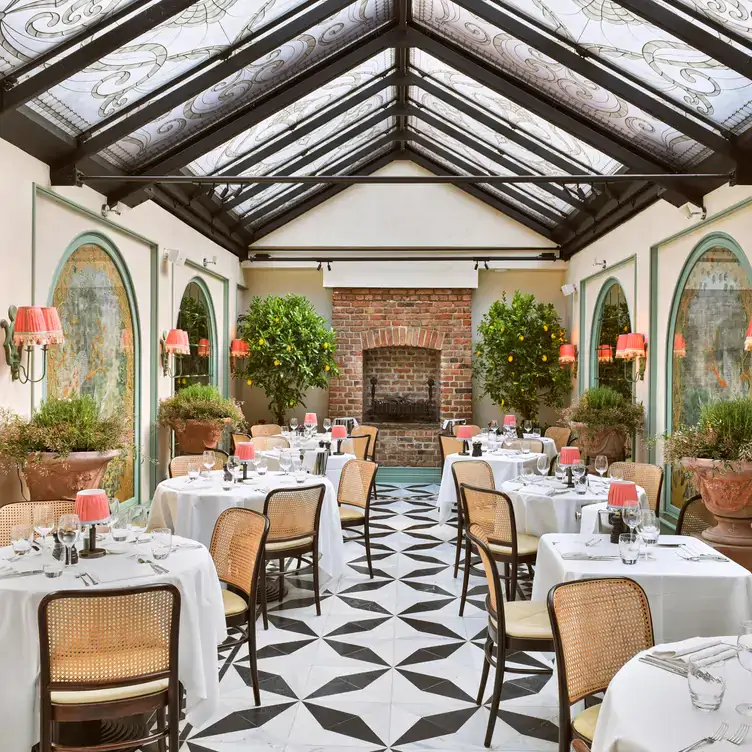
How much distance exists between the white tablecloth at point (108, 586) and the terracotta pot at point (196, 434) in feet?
14.4

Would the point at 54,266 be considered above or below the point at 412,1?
below

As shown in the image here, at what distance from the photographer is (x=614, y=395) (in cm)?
821

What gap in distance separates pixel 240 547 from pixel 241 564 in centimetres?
8

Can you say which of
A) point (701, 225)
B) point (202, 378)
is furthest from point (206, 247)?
point (701, 225)

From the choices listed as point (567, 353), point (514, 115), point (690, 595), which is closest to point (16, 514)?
point (690, 595)

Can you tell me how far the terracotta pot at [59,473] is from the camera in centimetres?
478

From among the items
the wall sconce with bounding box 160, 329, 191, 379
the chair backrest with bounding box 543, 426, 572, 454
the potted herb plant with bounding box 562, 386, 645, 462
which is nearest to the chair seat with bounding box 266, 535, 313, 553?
the wall sconce with bounding box 160, 329, 191, 379

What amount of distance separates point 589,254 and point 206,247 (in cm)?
513

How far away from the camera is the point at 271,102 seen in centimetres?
675

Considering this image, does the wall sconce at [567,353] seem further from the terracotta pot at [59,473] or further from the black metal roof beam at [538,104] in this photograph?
the terracotta pot at [59,473]

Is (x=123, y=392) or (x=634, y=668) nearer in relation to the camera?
(x=634, y=668)

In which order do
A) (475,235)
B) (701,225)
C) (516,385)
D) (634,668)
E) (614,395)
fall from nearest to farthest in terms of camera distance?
(634,668), (701,225), (614,395), (516,385), (475,235)

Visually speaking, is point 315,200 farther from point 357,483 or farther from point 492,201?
point 357,483

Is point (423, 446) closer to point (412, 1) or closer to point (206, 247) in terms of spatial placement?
point (206, 247)
